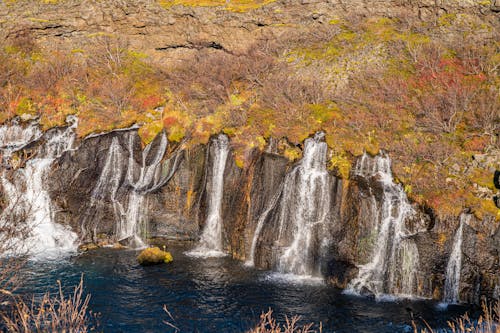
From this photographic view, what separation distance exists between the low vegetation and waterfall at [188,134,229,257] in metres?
1.22

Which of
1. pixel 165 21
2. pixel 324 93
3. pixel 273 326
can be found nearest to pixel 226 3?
pixel 165 21

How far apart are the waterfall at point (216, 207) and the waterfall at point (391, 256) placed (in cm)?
1021

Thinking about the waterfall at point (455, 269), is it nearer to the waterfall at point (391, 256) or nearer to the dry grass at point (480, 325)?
the waterfall at point (391, 256)

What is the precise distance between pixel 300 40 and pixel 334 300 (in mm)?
27631

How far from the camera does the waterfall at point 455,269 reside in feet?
71.7

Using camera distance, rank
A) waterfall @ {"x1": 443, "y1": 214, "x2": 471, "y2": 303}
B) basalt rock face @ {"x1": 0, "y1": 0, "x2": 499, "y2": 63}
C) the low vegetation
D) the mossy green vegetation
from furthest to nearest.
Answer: the mossy green vegetation, basalt rock face @ {"x1": 0, "y1": 0, "x2": 499, "y2": 63}, the low vegetation, waterfall @ {"x1": 443, "y1": 214, "x2": 471, "y2": 303}

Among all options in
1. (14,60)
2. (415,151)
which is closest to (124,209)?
(415,151)

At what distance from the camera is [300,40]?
137 feet

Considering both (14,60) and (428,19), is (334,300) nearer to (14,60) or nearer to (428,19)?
(428,19)

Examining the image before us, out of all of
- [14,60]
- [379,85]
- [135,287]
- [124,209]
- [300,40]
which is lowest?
[135,287]

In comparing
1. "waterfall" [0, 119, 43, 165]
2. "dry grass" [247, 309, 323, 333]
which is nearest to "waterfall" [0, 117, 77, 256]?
"waterfall" [0, 119, 43, 165]

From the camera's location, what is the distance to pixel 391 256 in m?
A: 23.4

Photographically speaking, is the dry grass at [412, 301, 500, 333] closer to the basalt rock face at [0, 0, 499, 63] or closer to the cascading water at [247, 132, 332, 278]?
the cascading water at [247, 132, 332, 278]

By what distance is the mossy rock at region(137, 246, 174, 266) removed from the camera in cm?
2648
